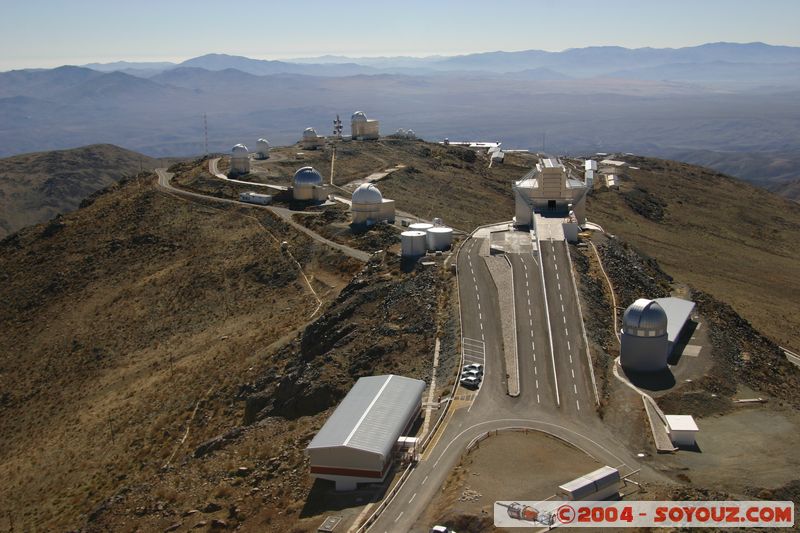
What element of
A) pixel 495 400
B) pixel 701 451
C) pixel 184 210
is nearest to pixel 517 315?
pixel 495 400

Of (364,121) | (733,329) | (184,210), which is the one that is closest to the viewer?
(733,329)

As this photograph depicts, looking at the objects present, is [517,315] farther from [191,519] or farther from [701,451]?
[191,519]

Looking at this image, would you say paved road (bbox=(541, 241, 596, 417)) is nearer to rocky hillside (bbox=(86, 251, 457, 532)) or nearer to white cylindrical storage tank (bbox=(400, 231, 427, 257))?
rocky hillside (bbox=(86, 251, 457, 532))

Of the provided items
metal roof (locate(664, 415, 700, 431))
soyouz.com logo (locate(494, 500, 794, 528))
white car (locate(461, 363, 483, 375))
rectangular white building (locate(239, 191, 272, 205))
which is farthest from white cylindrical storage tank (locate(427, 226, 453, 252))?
soyouz.com logo (locate(494, 500, 794, 528))

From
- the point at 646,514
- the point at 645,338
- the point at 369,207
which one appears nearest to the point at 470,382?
the point at 645,338

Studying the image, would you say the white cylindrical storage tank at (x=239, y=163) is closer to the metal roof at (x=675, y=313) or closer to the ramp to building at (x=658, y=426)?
the metal roof at (x=675, y=313)

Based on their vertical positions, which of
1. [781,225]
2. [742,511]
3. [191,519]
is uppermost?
[742,511]

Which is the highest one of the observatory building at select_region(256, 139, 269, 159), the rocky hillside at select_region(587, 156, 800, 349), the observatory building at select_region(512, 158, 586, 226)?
the observatory building at select_region(512, 158, 586, 226)

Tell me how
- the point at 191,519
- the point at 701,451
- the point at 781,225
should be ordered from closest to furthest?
the point at 191,519 < the point at 701,451 < the point at 781,225

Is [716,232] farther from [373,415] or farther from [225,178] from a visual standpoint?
[373,415]
